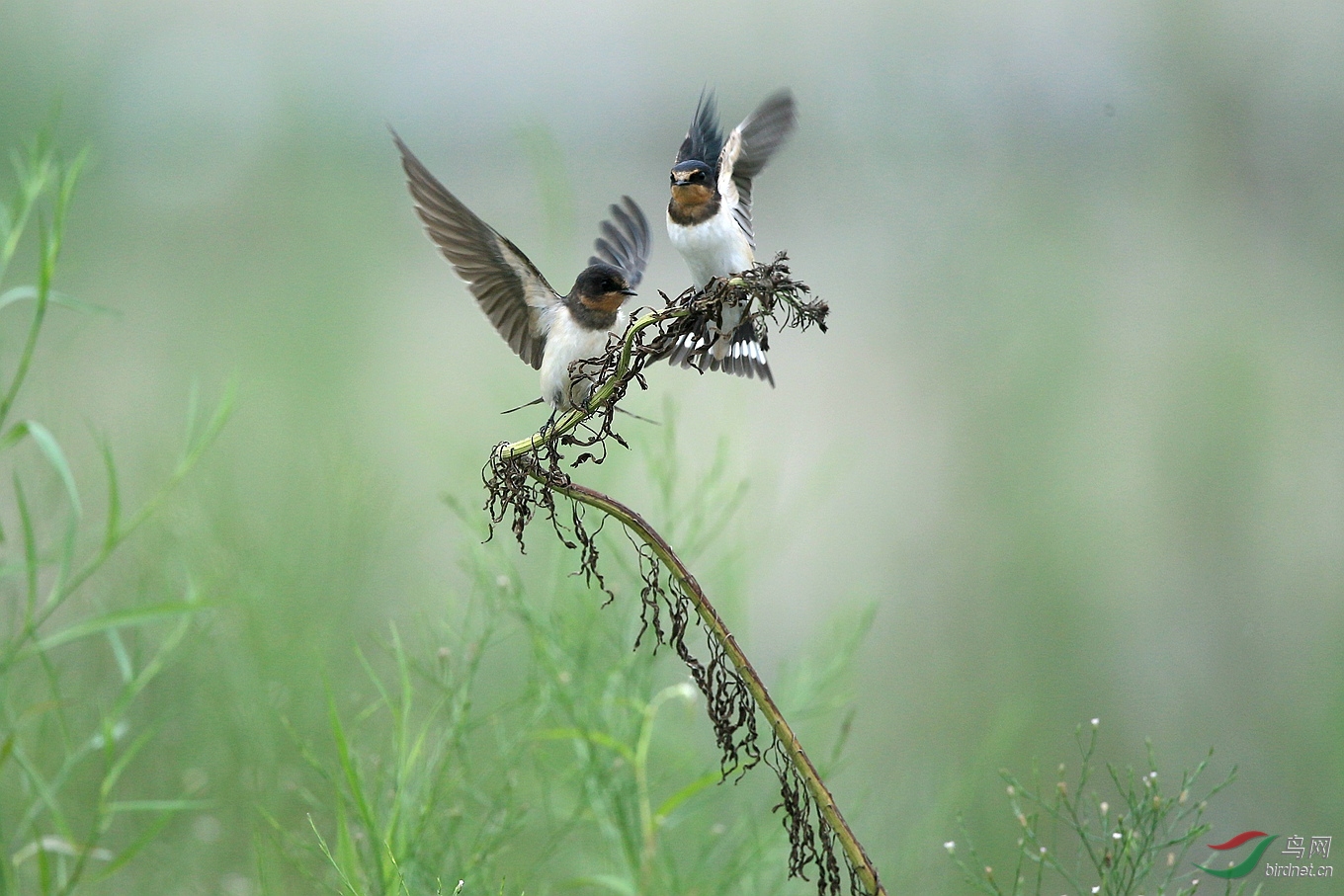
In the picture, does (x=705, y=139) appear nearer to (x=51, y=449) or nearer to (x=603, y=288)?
(x=603, y=288)

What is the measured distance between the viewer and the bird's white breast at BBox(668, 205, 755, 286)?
2.96 ft

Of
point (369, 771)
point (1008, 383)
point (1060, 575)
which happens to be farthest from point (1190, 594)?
point (369, 771)

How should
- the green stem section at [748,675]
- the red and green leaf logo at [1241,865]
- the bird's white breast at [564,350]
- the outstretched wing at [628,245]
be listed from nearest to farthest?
the green stem section at [748,675] → the red and green leaf logo at [1241,865] → the bird's white breast at [564,350] → the outstretched wing at [628,245]

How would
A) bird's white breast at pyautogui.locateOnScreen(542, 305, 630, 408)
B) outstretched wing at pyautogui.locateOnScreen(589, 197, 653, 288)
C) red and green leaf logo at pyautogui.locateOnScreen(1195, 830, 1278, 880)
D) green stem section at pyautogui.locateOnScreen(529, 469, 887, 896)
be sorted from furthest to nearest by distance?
1. outstretched wing at pyautogui.locateOnScreen(589, 197, 653, 288)
2. bird's white breast at pyautogui.locateOnScreen(542, 305, 630, 408)
3. red and green leaf logo at pyautogui.locateOnScreen(1195, 830, 1278, 880)
4. green stem section at pyautogui.locateOnScreen(529, 469, 887, 896)

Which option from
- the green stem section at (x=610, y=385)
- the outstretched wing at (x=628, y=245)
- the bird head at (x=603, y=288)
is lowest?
the green stem section at (x=610, y=385)

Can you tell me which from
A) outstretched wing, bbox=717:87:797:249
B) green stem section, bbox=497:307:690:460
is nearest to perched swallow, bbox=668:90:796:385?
outstretched wing, bbox=717:87:797:249

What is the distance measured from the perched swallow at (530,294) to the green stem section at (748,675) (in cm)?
23

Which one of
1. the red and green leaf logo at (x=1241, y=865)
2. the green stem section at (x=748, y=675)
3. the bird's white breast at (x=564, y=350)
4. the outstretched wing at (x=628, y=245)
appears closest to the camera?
the green stem section at (x=748, y=675)

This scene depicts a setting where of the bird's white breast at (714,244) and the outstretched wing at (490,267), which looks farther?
the bird's white breast at (714,244)

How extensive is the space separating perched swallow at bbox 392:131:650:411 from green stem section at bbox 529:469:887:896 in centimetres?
23

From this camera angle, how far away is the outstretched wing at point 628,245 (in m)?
0.99

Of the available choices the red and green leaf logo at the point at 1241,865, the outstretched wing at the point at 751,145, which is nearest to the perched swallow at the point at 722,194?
the outstretched wing at the point at 751,145

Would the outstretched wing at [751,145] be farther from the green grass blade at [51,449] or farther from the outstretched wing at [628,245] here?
the green grass blade at [51,449]

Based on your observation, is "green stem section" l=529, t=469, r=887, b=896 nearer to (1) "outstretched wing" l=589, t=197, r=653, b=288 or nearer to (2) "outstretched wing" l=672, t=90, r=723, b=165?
(2) "outstretched wing" l=672, t=90, r=723, b=165
